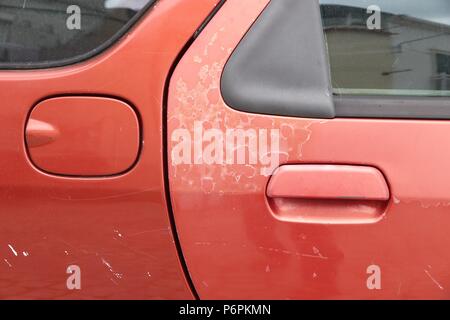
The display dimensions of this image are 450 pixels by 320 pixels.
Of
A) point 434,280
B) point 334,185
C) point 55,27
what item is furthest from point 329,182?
point 55,27

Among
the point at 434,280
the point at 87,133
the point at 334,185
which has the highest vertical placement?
the point at 87,133

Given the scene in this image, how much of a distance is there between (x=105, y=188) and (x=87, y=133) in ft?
0.51

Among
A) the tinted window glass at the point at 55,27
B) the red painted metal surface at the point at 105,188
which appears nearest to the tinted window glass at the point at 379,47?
the red painted metal surface at the point at 105,188

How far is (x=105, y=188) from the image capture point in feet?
5.18

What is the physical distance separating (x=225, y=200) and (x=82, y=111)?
0.45 m

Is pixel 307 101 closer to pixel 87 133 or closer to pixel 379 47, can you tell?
pixel 379 47

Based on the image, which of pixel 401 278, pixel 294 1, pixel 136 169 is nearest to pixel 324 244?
pixel 401 278

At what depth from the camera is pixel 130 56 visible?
1.57 meters

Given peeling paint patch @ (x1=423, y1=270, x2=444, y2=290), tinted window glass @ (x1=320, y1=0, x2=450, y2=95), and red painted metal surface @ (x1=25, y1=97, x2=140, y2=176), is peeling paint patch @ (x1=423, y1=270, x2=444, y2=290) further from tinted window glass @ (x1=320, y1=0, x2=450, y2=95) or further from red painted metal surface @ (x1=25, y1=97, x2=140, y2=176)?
red painted metal surface @ (x1=25, y1=97, x2=140, y2=176)

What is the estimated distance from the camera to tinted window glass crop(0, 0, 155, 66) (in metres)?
1.62

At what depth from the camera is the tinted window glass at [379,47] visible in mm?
1634

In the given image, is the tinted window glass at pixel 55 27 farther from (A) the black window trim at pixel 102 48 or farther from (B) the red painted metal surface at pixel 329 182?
(B) the red painted metal surface at pixel 329 182

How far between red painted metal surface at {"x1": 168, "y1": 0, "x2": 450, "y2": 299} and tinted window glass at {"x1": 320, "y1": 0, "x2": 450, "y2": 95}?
131 mm

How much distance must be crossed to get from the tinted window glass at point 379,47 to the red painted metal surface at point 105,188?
37 centimetres
